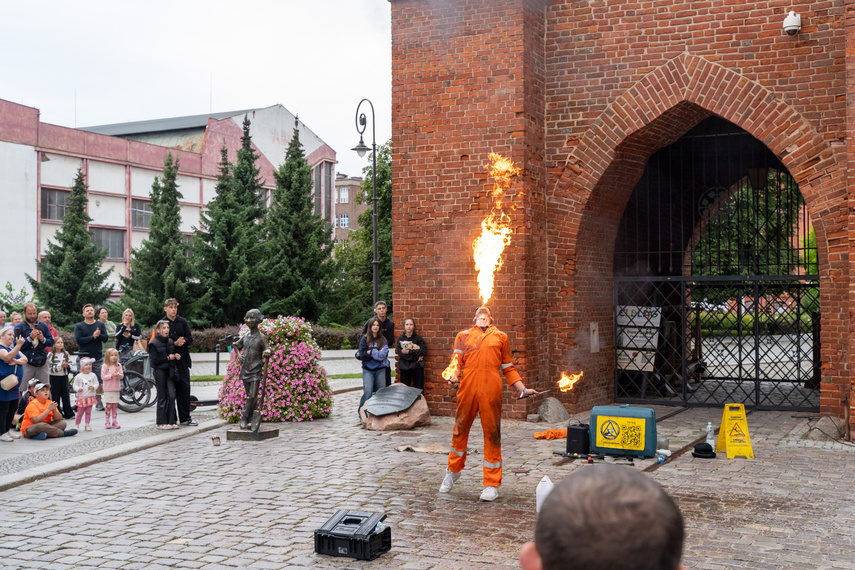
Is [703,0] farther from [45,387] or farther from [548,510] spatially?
[548,510]

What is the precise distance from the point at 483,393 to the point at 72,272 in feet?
87.5

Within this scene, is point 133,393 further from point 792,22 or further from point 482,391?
point 792,22

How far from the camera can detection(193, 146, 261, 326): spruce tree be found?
3181cm

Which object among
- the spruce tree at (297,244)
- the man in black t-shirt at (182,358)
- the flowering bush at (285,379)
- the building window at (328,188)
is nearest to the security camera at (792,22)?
the flowering bush at (285,379)

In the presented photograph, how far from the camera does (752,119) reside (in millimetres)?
11672

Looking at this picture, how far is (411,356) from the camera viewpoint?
12562 millimetres

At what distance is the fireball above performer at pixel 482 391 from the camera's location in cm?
776

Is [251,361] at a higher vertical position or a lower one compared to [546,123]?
lower

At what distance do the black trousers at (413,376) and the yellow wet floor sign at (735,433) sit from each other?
15.2ft

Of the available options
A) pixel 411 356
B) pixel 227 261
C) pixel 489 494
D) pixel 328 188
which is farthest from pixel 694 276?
pixel 328 188

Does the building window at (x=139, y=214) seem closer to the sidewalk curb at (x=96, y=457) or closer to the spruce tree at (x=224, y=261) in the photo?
the spruce tree at (x=224, y=261)

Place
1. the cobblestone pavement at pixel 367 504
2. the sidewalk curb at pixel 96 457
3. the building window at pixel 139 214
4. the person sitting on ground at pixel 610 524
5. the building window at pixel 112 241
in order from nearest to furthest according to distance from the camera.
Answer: the person sitting on ground at pixel 610 524 → the cobblestone pavement at pixel 367 504 → the sidewalk curb at pixel 96 457 → the building window at pixel 112 241 → the building window at pixel 139 214

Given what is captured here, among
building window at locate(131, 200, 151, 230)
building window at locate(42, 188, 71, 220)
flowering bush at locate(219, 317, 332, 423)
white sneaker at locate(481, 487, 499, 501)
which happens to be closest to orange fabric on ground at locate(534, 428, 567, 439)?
white sneaker at locate(481, 487, 499, 501)

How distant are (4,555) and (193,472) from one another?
9.91 ft
